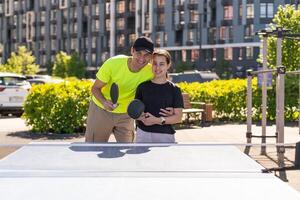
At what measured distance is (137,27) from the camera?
277 feet

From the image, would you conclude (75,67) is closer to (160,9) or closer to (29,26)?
(160,9)

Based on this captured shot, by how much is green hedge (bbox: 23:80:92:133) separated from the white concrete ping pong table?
39.1 feet

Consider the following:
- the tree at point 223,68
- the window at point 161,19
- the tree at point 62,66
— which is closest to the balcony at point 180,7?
the window at point 161,19

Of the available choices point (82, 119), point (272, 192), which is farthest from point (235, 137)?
point (272, 192)

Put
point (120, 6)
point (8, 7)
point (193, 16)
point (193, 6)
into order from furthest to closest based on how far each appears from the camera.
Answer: point (8, 7) < point (120, 6) < point (193, 16) < point (193, 6)

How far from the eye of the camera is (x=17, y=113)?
77.0ft

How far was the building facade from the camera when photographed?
242ft

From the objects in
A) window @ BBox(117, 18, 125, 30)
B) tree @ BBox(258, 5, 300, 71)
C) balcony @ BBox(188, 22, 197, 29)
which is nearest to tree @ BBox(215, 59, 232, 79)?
balcony @ BBox(188, 22, 197, 29)

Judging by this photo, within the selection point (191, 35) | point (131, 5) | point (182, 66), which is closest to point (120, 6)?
point (131, 5)

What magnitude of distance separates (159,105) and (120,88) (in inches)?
19.1

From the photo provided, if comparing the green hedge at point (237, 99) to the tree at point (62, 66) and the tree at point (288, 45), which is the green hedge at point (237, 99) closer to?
the tree at point (288, 45)

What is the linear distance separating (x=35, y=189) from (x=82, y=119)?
13632 mm

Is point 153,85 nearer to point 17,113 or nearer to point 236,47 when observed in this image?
point 17,113

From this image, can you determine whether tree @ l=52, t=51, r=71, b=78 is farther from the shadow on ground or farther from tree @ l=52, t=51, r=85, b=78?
the shadow on ground
